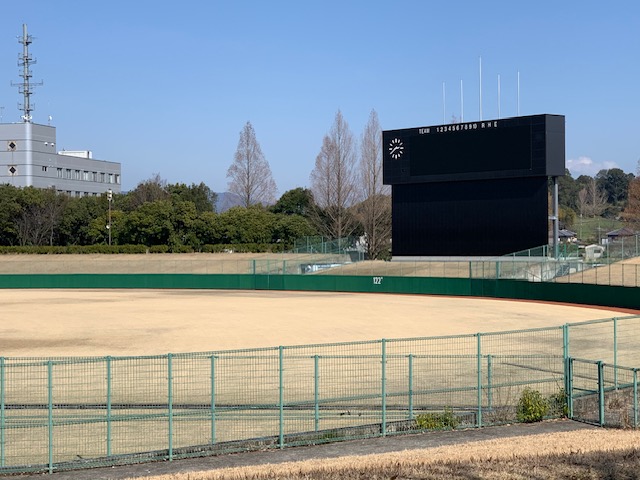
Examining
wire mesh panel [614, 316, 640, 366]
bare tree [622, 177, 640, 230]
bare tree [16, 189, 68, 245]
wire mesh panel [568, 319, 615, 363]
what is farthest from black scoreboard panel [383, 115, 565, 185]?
bare tree [622, 177, 640, 230]

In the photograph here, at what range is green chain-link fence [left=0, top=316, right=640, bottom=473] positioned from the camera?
1783cm

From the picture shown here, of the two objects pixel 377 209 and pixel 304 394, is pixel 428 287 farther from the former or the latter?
pixel 304 394

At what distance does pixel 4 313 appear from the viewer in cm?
5162

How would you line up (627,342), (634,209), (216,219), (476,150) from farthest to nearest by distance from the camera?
1. (634,209)
2. (216,219)
3. (476,150)
4. (627,342)

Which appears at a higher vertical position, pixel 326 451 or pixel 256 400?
pixel 256 400

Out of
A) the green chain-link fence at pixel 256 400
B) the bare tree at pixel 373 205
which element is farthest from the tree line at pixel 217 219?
the green chain-link fence at pixel 256 400

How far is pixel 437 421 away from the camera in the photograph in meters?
19.6

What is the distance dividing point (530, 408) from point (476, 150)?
51.8 m

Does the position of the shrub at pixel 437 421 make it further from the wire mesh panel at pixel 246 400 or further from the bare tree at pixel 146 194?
the bare tree at pixel 146 194

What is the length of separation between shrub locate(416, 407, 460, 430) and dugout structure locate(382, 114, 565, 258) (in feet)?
164

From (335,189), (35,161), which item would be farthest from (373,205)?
(35,161)


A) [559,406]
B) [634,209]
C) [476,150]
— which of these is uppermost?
[476,150]

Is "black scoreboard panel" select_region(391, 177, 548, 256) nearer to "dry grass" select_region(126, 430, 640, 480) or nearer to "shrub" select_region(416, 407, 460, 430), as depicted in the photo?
"shrub" select_region(416, 407, 460, 430)

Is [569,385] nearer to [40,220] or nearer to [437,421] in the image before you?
[437,421]
